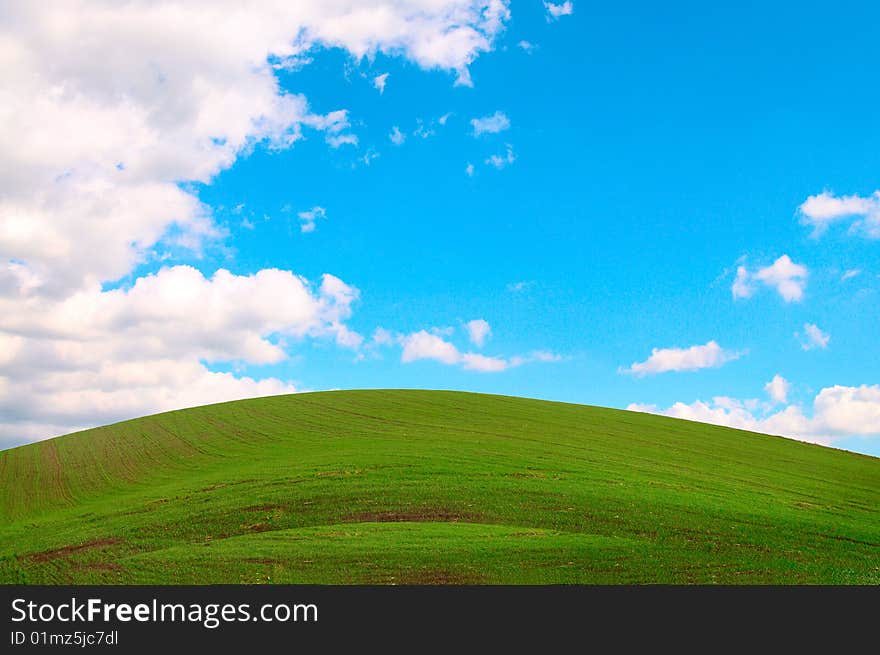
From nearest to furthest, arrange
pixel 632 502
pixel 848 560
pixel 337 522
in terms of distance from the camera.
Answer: pixel 848 560
pixel 337 522
pixel 632 502

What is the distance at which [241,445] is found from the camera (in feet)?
139

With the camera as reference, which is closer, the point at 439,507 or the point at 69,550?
the point at 69,550

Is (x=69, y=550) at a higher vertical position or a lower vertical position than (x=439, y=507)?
lower

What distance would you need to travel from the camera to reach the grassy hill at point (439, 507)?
20.6m

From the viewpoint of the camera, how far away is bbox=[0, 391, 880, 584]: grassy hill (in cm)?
2059

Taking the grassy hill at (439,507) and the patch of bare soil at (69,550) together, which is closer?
the grassy hill at (439,507)

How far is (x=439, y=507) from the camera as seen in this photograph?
25.5 meters

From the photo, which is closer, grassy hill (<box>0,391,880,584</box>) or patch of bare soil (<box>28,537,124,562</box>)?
grassy hill (<box>0,391,880,584</box>)
